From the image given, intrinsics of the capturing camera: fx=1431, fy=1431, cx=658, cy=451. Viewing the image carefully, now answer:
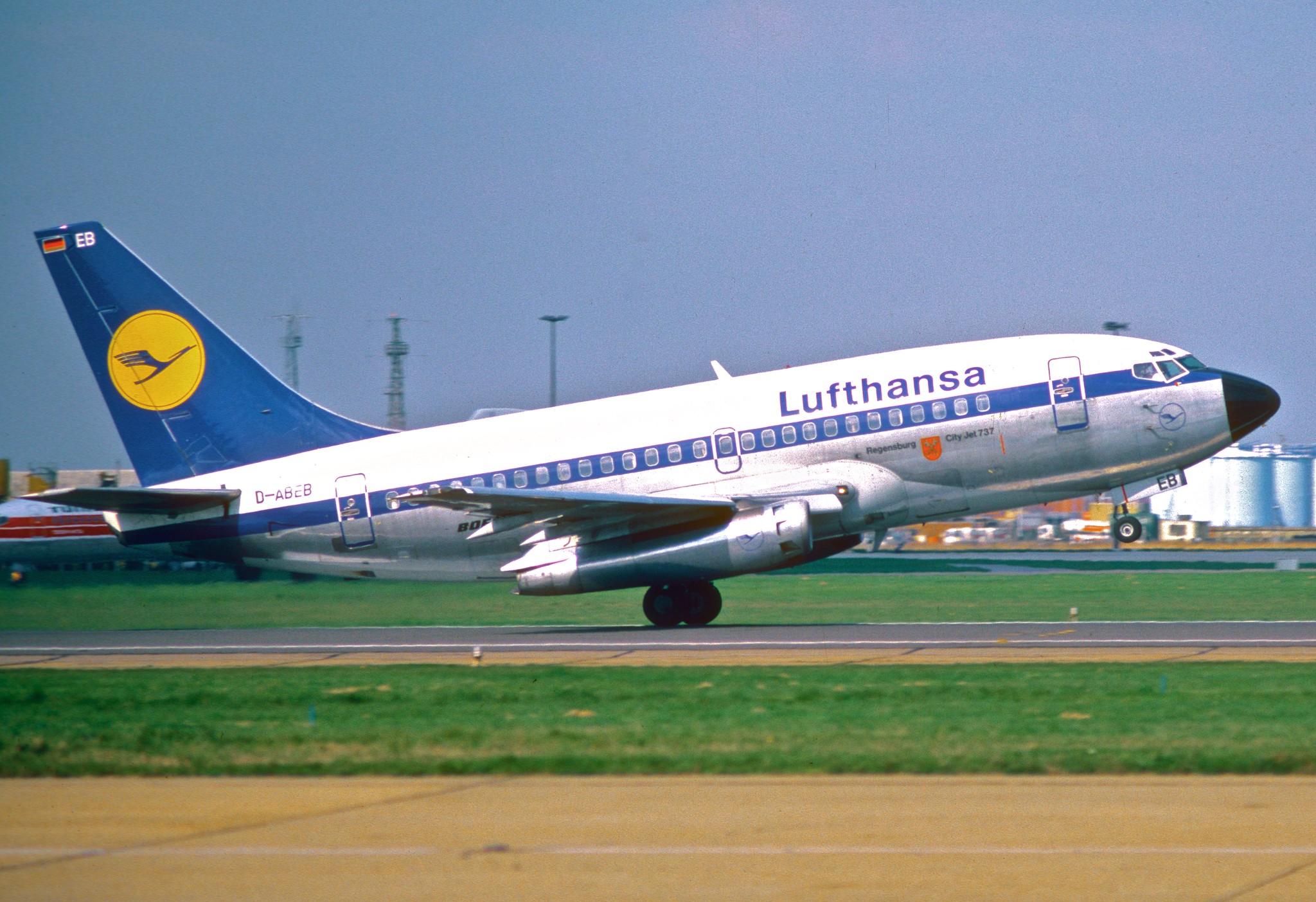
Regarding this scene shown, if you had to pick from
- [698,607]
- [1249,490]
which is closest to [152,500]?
[698,607]

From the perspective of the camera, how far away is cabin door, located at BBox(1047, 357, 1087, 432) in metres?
25.8

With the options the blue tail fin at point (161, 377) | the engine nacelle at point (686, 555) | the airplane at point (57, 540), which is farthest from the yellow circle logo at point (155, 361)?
the airplane at point (57, 540)

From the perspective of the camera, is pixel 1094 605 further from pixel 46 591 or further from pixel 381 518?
pixel 46 591

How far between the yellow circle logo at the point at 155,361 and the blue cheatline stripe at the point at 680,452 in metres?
2.65

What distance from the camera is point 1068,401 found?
2586 centimetres

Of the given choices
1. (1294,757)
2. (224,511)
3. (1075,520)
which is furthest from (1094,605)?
(1075,520)

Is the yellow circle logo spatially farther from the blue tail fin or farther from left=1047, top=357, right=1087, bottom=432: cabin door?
left=1047, top=357, right=1087, bottom=432: cabin door

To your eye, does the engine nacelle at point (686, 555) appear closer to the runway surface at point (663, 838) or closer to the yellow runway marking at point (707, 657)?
the yellow runway marking at point (707, 657)

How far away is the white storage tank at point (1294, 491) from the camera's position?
10731 centimetres

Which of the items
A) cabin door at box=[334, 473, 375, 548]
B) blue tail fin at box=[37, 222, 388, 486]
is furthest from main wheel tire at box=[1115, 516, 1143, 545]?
blue tail fin at box=[37, 222, 388, 486]

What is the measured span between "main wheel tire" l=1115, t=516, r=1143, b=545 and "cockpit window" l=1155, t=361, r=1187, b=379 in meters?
2.73

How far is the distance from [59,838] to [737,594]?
97.3 ft

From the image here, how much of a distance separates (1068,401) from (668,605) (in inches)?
327

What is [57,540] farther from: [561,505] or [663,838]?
Answer: [663,838]
